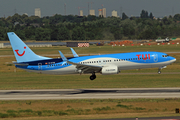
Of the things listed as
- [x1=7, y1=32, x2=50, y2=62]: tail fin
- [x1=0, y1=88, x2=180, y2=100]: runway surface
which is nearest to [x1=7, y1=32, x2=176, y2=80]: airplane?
[x1=7, y1=32, x2=50, y2=62]: tail fin

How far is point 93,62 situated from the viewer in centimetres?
5903

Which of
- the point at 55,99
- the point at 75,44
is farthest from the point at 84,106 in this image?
the point at 75,44

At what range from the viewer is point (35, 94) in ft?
172

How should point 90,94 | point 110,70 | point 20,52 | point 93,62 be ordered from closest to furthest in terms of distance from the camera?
point 90,94 < point 110,70 < point 93,62 < point 20,52

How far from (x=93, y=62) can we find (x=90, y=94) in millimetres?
9465

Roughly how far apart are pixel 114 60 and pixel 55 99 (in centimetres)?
1623

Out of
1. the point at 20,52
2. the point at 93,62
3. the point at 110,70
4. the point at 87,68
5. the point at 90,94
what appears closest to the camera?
the point at 90,94

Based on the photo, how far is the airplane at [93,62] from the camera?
57938 mm

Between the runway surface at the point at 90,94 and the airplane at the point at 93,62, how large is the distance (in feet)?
14.9

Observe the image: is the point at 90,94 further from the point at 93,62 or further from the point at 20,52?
the point at 20,52

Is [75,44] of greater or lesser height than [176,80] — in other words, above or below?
above

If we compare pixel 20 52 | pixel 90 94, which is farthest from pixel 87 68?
pixel 20 52

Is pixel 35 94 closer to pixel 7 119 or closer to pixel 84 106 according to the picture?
pixel 84 106

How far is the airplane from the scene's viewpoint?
57.9m
